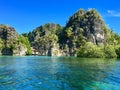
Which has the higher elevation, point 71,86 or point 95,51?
point 95,51

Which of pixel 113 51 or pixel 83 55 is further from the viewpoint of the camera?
pixel 83 55

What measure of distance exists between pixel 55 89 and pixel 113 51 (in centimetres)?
12171

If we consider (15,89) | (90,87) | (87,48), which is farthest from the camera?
(87,48)

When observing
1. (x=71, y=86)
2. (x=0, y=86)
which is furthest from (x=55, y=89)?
(x=0, y=86)

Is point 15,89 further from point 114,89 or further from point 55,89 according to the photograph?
point 114,89

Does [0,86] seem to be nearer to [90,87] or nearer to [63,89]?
[63,89]

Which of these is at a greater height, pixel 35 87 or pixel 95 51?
pixel 95 51

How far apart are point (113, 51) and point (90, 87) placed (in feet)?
390

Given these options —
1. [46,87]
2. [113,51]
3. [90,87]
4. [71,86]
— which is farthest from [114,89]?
[113,51]

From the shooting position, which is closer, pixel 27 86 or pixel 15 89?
pixel 15 89

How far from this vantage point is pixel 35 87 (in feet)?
103

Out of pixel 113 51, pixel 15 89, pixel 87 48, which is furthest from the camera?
pixel 87 48

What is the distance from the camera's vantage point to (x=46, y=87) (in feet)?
103

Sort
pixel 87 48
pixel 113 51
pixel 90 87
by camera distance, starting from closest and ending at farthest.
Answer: pixel 90 87 → pixel 113 51 → pixel 87 48
